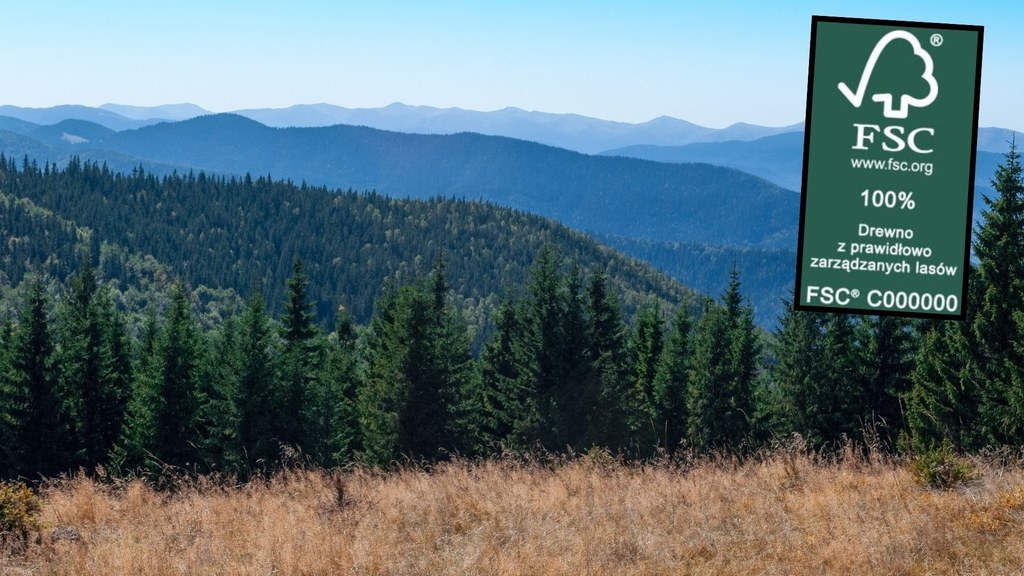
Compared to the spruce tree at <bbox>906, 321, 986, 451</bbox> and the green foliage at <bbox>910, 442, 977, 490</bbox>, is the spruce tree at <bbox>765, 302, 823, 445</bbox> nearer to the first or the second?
the spruce tree at <bbox>906, 321, 986, 451</bbox>

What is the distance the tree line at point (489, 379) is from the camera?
38.6 metres

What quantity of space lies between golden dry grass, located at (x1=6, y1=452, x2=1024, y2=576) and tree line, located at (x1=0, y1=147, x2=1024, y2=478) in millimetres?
26191

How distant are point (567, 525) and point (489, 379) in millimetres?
47281

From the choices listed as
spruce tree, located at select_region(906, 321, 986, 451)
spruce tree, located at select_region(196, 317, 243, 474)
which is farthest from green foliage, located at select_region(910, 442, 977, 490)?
spruce tree, located at select_region(196, 317, 243, 474)

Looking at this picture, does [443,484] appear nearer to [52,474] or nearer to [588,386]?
[588,386]

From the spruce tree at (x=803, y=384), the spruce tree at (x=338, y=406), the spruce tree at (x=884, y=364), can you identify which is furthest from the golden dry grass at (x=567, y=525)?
the spruce tree at (x=803, y=384)

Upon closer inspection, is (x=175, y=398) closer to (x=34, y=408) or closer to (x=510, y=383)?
(x=34, y=408)

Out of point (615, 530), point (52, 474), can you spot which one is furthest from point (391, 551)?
point (52, 474)

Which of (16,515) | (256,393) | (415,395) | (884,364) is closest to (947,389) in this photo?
(884,364)

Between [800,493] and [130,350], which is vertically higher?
[800,493]

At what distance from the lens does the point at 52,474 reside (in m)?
48.8

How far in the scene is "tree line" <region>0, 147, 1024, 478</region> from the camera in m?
38.6

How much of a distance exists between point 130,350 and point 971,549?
54579 millimetres

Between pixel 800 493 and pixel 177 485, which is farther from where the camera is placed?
pixel 177 485
